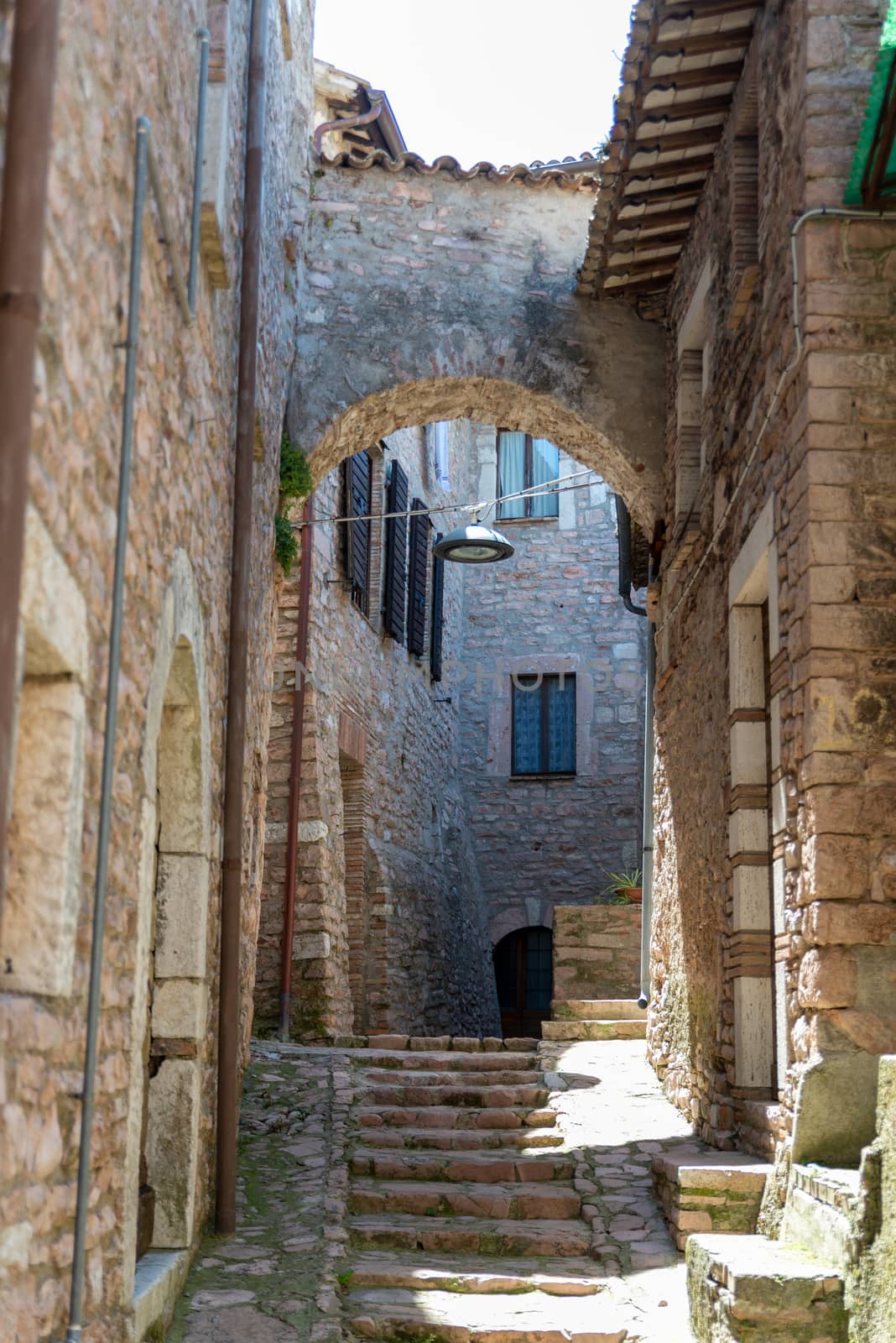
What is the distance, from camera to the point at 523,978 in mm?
16562

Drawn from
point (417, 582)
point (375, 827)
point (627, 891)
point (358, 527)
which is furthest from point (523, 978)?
point (358, 527)

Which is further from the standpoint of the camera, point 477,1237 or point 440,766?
point 440,766

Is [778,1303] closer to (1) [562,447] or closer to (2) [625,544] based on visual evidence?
(2) [625,544]

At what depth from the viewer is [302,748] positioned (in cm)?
1099

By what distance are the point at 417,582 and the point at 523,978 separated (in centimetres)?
488

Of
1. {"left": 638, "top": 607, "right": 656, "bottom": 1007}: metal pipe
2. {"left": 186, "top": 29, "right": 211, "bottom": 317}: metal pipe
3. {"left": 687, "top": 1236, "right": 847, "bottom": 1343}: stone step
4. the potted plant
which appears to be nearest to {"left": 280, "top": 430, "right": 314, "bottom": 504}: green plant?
{"left": 638, "top": 607, "right": 656, "bottom": 1007}: metal pipe

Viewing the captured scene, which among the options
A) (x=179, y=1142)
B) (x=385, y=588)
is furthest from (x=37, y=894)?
(x=385, y=588)

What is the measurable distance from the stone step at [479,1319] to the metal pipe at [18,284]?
351 centimetres

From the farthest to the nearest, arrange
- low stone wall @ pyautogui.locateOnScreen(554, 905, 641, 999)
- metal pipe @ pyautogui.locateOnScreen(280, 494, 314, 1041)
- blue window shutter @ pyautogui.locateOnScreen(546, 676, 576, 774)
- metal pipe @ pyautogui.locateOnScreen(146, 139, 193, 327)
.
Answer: blue window shutter @ pyautogui.locateOnScreen(546, 676, 576, 774) < low stone wall @ pyautogui.locateOnScreen(554, 905, 641, 999) < metal pipe @ pyautogui.locateOnScreen(280, 494, 314, 1041) < metal pipe @ pyautogui.locateOnScreen(146, 139, 193, 327)

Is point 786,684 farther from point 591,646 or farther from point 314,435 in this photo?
point 591,646

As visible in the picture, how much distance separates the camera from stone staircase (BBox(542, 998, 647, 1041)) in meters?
9.73

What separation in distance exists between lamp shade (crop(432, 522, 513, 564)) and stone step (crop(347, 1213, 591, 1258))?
4845 mm

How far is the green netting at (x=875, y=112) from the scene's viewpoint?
497 centimetres

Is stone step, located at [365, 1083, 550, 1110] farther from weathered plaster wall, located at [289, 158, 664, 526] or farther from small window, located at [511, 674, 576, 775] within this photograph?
small window, located at [511, 674, 576, 775]
